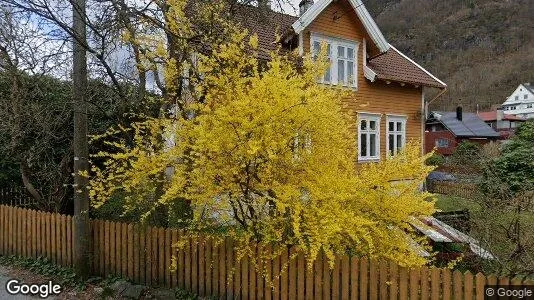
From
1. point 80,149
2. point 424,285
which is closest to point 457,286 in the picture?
point 424,285

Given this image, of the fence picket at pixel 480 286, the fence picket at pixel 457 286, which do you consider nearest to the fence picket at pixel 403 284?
the fence picket at pixel 457 286

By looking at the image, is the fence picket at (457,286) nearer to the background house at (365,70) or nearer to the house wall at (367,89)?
the house wall at (367,89)

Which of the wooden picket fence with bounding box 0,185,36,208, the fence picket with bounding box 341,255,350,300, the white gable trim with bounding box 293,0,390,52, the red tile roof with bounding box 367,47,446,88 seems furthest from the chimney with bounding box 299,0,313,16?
the fence picket with bounding box 341,255,350,300

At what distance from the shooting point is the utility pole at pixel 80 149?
701 centimetres

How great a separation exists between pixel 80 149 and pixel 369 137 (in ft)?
37.7

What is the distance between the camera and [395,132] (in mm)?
17094

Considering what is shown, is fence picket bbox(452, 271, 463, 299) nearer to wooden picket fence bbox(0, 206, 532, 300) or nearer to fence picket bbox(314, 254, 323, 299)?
wooden picket fence bbox(0, 206, 532, 300)

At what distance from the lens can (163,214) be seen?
25.8ft

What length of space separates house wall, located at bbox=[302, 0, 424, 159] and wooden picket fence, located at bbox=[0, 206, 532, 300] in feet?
27.7

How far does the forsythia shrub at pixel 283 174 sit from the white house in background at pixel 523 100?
87.1 meters

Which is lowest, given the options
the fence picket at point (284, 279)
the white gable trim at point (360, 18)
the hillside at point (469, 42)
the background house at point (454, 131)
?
the fence picket at point (284, 279)

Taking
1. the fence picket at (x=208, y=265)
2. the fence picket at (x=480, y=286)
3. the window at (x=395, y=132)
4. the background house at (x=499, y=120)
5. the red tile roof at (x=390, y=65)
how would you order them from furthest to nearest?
the background house at (x=499, y=120) < the window at (x=395, y=132) < the red tile roof at (x=390, y=65) < the fence picket at (x=208, y=265) < the fence picket at (x=480, y=286)

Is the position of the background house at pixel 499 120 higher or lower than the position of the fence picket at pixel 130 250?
higher

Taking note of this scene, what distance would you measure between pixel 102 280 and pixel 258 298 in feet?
9.69
